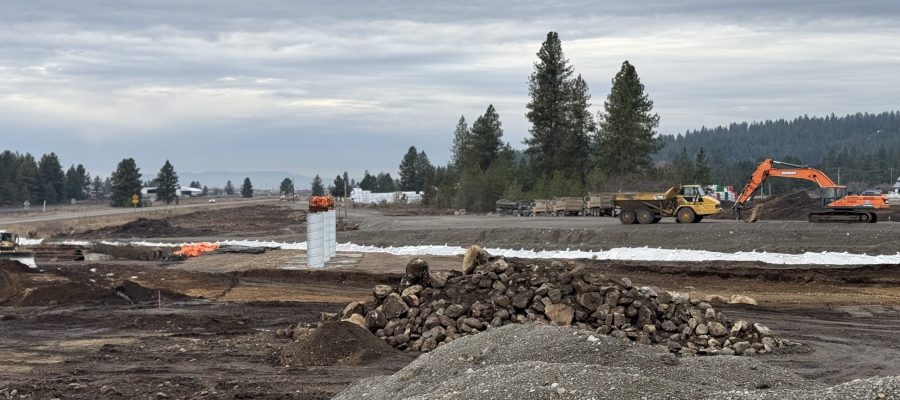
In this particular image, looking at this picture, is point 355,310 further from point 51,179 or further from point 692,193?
point 51,179

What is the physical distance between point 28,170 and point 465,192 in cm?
8283

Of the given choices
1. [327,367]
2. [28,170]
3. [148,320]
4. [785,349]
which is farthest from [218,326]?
[28,170]

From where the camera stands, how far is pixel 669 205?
40219 millimetres

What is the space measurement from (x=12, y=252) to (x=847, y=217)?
32.2 metres

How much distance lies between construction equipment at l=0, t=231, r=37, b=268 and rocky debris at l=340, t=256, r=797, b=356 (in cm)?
2053

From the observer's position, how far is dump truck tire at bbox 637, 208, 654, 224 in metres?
40.1

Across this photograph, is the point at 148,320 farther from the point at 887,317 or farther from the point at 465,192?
the point at 465,192

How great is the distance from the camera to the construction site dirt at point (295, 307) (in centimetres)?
1495

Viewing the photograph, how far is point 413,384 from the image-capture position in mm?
11672

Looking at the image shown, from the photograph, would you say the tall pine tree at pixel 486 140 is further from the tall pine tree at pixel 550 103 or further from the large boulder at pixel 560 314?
the large boulder at pixel 560 314

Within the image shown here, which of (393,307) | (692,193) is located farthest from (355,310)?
(692,193)

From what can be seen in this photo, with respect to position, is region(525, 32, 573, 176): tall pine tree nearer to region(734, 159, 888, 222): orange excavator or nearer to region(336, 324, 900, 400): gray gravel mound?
region(734, 159, 888, 222): orange excavator

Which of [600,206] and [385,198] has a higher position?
[385,198]

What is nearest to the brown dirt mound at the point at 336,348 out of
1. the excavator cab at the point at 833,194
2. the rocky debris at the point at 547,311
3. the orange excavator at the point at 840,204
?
the rocky debris at the point at 547,311
